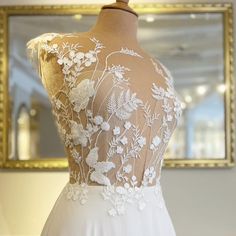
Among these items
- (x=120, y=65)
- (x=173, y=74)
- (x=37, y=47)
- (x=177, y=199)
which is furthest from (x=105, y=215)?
(x=173, y=74)

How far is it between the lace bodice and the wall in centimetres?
58

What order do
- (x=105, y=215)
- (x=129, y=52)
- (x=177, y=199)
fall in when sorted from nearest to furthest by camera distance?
(x=105, y=215) < (x=129, y=52) < (x=177, y=199)

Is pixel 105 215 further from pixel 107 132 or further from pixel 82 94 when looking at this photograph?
pixel 82 94

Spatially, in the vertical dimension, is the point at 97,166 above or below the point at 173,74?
below

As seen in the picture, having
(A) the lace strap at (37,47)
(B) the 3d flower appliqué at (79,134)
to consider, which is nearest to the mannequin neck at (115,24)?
(A) the lace strap at (37,47)

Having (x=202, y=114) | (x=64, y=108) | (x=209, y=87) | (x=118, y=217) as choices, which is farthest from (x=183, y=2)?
(x=118, y=217)

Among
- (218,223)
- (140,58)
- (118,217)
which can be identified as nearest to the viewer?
(118,217)

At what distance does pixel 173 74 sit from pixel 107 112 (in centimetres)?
70

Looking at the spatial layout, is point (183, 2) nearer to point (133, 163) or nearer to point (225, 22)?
point (225, 22)

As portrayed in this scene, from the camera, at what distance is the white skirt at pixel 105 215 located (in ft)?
3.00

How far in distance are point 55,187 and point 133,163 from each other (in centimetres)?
70

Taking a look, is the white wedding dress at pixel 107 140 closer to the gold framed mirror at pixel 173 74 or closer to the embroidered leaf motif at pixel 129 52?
the embroidered leaf motif at pixel 129 52

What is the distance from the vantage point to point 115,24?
106 cm

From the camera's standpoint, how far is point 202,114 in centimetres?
157
